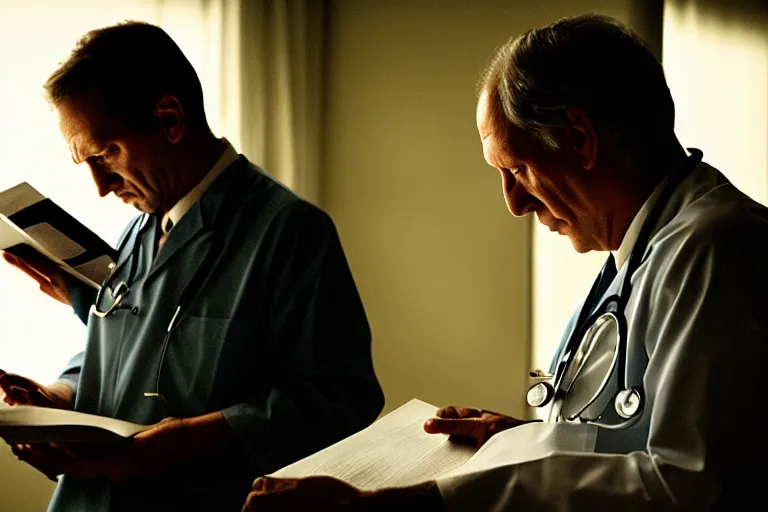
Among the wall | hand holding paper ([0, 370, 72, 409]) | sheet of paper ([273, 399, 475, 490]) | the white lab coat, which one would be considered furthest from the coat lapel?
the wall

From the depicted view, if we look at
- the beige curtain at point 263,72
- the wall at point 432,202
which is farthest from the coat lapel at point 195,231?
the wall at point 432,202

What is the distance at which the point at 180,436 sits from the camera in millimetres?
1426

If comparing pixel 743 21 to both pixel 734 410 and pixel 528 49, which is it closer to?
pixel 528 49

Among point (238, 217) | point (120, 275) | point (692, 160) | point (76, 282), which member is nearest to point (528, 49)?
point (692, 160)

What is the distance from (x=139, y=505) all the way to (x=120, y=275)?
46cm

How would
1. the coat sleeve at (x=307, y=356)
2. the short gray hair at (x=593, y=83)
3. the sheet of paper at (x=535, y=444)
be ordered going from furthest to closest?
the coat sleeve at (x=307, y=356) → the short gray hair at (x=593, y=83) → the sheet of paper at (x=535, y=444)

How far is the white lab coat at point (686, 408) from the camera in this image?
87 cm

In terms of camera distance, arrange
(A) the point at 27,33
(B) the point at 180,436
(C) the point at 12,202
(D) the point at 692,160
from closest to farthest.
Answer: (D) the point at 692,160 < (B) the point at 180,436 < (C) the point at 12,202 < (A) the point at 27,33

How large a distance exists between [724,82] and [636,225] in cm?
214

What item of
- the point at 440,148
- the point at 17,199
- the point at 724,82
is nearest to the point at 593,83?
the point at 17,199

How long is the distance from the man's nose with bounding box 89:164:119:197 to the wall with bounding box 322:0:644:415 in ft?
4.99

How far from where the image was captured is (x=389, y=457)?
1.14m

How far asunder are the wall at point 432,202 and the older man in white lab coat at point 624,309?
1.71 metres

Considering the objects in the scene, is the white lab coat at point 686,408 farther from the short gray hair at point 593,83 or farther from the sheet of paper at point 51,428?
the sheet of paper at point 51,428
